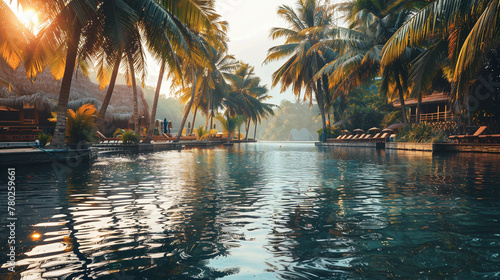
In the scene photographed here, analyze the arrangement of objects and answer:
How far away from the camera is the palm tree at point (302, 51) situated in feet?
104

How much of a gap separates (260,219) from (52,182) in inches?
203

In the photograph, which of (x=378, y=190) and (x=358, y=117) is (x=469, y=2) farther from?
(x=358, y=117)

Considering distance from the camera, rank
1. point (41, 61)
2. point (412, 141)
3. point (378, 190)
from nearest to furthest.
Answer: point (378, 190) < point (41, 61) < point (412, 141)

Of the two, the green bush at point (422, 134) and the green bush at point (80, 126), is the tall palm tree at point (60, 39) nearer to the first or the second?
the green bush at point (80, 126)

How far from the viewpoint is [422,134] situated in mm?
20703

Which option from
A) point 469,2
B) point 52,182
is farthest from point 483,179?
point 52,182

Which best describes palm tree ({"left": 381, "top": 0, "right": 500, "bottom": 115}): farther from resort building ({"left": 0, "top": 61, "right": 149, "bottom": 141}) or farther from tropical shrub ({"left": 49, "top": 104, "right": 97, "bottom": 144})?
resort building ({"left": 0, "top": 61, "right": 149, "bottom": 141})

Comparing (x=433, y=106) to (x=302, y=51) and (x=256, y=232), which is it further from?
(x=256, y=232)

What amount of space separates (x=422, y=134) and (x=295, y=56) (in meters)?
15.0

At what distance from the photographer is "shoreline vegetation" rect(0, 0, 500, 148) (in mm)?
10633

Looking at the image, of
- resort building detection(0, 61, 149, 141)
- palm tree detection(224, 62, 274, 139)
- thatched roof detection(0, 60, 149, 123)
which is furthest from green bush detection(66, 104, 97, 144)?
palm tree detection(224, 62, 274, 139)

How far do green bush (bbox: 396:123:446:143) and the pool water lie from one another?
1396 cm

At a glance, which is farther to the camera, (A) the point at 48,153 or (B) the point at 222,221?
(A) the point at 48,153

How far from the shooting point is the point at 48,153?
10.7 metres
